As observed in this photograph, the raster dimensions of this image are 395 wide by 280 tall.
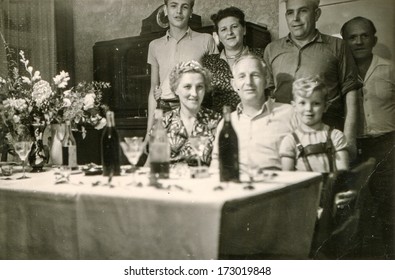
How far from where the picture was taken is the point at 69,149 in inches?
62.8

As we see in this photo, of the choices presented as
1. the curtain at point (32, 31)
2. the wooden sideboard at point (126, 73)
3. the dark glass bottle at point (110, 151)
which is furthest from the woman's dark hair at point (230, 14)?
the curtain at point (32, 31)

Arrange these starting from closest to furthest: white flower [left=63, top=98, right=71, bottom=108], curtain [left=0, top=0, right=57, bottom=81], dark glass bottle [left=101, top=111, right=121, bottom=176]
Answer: dark glass bottle [left=101, top=111, right=121, bottom=176]
white flower [left=63, top=98, right=71, bottom=108]
curtain [left=0, top=0, right=57, bottom=81]

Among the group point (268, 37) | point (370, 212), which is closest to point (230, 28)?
point (268, 37)

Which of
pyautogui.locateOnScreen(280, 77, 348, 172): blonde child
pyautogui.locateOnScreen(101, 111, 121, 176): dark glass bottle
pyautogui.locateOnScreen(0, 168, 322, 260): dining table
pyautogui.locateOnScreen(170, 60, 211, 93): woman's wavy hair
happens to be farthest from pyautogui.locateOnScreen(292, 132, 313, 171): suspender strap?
pyautogui.locateOnScreen(101, 111, 121, 176): dark glass bottle

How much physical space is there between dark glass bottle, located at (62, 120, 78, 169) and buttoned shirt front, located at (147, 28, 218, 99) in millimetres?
459

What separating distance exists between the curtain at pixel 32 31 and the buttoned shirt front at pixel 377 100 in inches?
60.8

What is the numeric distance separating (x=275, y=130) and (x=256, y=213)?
1.74 feet

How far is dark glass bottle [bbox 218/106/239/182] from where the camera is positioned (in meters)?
1.19

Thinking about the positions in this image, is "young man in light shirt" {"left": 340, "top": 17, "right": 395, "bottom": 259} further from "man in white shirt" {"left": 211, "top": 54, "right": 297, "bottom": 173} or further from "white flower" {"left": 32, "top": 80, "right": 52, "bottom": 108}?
"white flower" {"left": 32, "top": 80, "right": 52, "bottom": 108}

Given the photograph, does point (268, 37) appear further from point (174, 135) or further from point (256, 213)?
point (256, 213)

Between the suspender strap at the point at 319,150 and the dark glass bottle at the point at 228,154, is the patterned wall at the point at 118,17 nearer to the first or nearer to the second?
the suspender strap at the point at 319,150

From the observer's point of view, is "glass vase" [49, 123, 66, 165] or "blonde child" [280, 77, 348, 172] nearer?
"blonde child" [280, 77, 348, 172]

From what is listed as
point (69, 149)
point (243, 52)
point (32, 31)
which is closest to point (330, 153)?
point (243, 52)

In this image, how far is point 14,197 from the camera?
130cm
